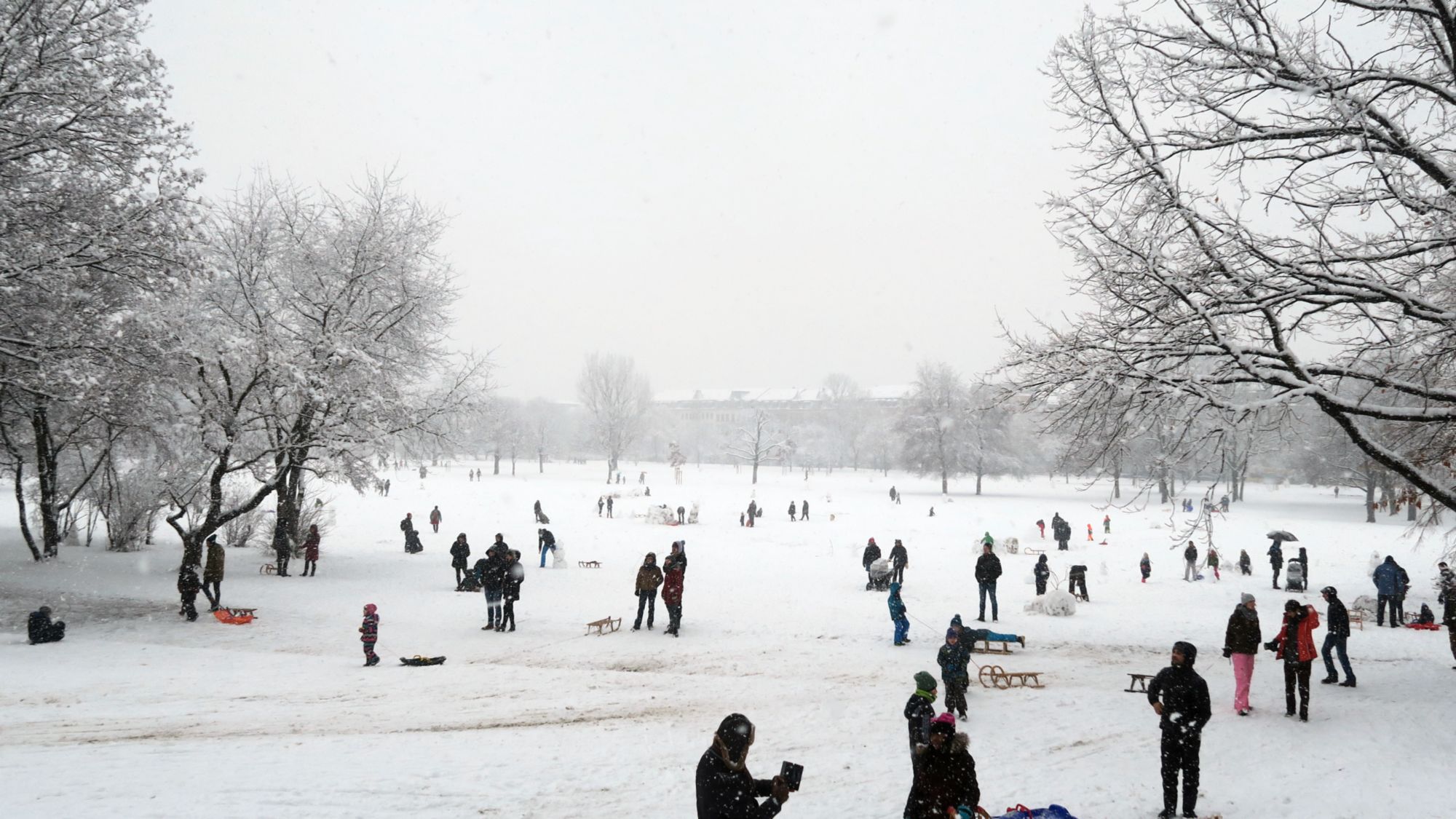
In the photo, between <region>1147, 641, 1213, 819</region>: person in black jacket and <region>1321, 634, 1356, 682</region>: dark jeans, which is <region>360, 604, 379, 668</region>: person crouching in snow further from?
<region>1321, 634, 1356, 682</region>: dark jeans

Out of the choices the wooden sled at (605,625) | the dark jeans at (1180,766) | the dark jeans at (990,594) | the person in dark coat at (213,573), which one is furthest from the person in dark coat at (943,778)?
the person in dark coat at (213,573)

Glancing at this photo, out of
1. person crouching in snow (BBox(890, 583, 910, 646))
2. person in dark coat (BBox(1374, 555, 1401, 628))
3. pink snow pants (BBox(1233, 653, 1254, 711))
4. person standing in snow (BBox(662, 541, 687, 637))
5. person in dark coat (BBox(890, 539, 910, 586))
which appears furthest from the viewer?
person in dark coat (BBox(890, 539, 910, 586))

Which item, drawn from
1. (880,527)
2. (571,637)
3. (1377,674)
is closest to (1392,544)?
(880,527)

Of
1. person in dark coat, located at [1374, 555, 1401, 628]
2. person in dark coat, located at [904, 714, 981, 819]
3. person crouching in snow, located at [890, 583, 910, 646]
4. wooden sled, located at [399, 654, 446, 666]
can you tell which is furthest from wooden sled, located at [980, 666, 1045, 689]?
person in dark coat, located at [1374, 555, 1401, 628]

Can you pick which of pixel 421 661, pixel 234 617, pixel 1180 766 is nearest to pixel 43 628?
pixel 234 617

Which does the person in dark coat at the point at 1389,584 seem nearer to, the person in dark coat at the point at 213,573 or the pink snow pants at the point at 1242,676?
the pink snow pants at the point at 1242,676

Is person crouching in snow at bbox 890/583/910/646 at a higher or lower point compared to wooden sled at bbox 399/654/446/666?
higher

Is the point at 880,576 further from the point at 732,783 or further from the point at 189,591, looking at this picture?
the point at 732,783

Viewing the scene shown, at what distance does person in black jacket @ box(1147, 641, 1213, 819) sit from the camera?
6129 millimetres

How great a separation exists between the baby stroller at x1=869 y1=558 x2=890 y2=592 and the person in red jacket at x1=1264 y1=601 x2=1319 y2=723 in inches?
439

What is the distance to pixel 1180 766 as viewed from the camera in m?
6.20

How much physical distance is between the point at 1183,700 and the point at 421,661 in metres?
10.4

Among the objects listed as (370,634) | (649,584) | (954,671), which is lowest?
(370,634)

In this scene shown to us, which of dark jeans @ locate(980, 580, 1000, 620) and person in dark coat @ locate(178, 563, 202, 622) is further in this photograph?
dark jeans @ locate(980, 580, 1000, 620)
